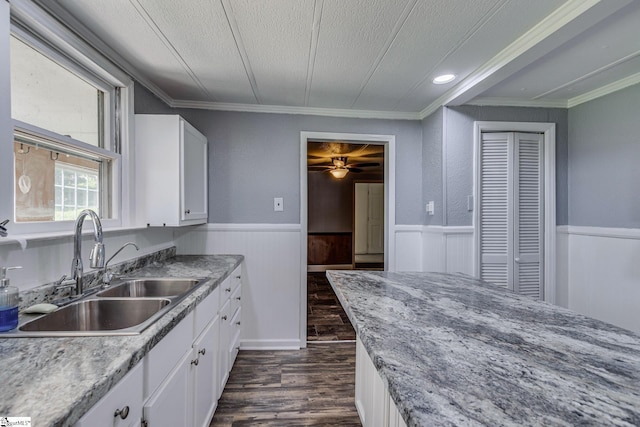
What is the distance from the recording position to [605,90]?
242 cm

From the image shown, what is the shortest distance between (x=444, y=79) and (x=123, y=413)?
259 centimetres

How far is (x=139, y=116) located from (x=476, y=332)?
237 centimetres

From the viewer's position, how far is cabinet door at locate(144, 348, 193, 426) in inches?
40.1

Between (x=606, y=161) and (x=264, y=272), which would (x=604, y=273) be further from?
(x=264, y=272)

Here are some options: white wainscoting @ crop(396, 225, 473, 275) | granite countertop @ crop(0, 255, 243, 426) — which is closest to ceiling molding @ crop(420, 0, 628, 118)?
white wainscoting @ crop(396, 225, 473, 275)

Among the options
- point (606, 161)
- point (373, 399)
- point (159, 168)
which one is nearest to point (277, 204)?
point (159, 168)

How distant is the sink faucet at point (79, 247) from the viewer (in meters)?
1.32

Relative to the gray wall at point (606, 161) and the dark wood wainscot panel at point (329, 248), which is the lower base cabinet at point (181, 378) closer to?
the gray wall at point (606, 161)

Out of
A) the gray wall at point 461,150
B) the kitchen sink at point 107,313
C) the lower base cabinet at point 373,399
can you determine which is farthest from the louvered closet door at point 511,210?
the kitchen sink at point 107,313

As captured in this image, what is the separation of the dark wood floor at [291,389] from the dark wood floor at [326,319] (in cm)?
24

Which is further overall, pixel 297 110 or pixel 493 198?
pixel 297 110

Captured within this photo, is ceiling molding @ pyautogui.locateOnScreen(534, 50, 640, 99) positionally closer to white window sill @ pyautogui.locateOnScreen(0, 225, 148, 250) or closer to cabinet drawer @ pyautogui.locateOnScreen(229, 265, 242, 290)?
cabinet drawer @ pyautogui.locateOnScreen(229, 265, 242, 290)

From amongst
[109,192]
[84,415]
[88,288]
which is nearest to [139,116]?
[109,192]

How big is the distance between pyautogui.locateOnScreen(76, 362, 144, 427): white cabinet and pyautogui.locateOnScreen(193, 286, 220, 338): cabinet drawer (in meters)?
0.53
